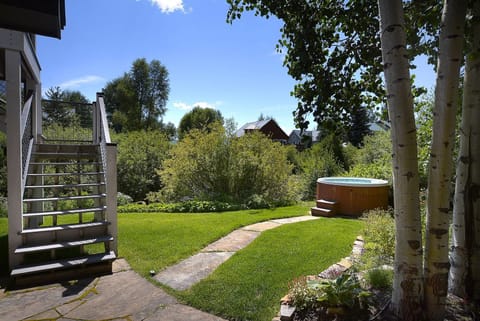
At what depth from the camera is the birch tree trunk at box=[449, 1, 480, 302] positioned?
2236 millimetres

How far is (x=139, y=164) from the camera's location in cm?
1130

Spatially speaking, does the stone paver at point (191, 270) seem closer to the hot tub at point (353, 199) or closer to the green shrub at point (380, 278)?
the green shrub at point (380, 278)

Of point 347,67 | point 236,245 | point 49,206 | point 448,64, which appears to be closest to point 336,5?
point 347,67

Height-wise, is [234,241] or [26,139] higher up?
[26,139]

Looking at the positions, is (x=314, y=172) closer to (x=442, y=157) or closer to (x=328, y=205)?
(x=328, y=205)

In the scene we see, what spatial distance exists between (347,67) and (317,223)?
373 centimetres

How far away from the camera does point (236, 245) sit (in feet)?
14.7

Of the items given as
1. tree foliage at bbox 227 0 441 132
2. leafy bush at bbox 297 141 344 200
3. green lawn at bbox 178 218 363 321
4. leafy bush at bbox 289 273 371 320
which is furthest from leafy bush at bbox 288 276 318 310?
leafy bush at bbox 297 141 344 200

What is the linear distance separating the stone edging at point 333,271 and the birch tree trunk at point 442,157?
1.00 meters

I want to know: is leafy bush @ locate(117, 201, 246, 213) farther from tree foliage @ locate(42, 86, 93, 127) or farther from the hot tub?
tree foliage @ locate(42, 86, 93, 127)

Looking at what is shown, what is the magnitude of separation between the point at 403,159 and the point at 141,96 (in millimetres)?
31365

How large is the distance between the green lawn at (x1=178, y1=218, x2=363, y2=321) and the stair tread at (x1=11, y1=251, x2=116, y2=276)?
4.47ft

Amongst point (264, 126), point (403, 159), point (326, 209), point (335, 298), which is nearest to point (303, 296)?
point (335, 298)

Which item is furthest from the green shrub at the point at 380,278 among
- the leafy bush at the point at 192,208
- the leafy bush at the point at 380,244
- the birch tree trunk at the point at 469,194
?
the leafy bush at the point at 192,208
